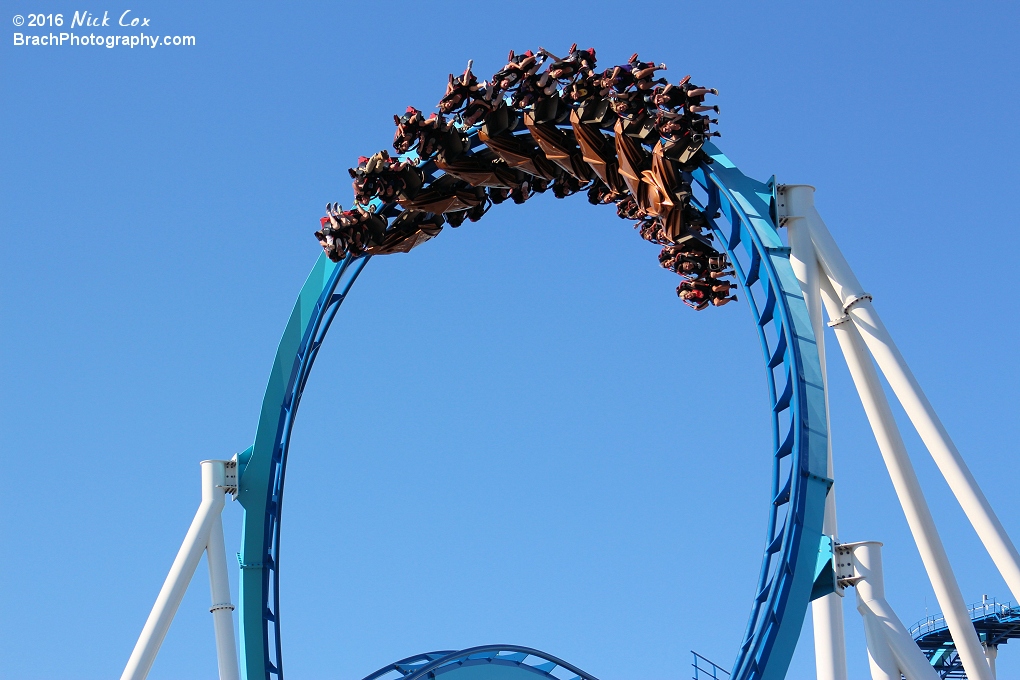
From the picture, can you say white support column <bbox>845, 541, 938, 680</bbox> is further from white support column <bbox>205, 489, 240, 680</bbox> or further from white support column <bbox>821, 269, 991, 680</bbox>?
white support column <bbox>205, 489, 240, 680</bbox>

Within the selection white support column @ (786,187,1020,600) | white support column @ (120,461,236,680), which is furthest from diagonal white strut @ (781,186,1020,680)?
white support column @ (120,461,236,680)

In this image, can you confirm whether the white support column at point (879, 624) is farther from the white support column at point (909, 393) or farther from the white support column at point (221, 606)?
the white support column at point (221, 606)

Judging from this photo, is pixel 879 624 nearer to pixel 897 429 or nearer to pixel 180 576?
pixel 897 429

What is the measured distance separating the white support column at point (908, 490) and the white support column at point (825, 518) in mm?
205

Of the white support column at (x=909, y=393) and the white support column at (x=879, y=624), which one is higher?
the white support column at (x=909, y=393)

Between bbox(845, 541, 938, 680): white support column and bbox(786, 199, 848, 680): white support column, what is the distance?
16 centimetres

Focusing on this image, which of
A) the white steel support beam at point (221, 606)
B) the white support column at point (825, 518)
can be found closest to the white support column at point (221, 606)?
the white steel support beam at point (221, 606)

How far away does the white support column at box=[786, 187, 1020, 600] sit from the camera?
9.64m

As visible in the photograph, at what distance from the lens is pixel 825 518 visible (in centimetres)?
1045

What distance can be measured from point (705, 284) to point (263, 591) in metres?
5.21

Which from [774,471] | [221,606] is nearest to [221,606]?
[221,606]

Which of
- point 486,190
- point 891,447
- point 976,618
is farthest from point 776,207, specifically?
point 976,618

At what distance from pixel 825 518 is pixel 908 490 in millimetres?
620

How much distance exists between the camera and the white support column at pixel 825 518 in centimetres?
997
